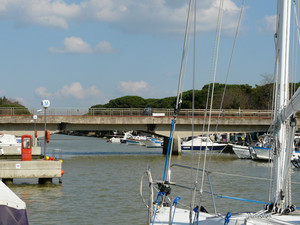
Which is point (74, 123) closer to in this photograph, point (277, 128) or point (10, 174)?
point (10, 174)

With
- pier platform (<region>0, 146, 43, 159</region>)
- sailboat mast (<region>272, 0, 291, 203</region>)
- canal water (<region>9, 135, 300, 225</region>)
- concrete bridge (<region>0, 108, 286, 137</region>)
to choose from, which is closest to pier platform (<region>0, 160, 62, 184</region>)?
canal water (<region>9, 135, 300, 225</region>)

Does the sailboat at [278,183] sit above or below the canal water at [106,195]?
above

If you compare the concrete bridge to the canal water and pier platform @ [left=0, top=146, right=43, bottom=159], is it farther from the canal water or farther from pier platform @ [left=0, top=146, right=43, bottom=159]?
the canal water

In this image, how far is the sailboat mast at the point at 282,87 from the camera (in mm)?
11922

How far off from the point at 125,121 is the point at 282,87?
40.2 meters

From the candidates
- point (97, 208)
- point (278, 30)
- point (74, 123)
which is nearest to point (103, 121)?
point (74, 123)

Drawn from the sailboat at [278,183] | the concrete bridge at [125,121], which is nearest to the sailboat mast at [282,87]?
the sailboat at [278,183]

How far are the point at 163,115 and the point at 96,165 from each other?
14822 millimetres

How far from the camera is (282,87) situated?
12.6m

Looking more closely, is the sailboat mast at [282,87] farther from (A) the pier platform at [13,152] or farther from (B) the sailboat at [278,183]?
(A) the pier platform at [13,152]

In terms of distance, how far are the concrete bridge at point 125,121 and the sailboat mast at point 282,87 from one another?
37.8 metres

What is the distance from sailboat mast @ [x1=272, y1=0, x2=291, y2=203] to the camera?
39.1ft

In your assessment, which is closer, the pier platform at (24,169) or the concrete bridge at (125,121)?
the pier platform at (24,169)

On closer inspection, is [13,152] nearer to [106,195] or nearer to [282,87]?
[106,195]
